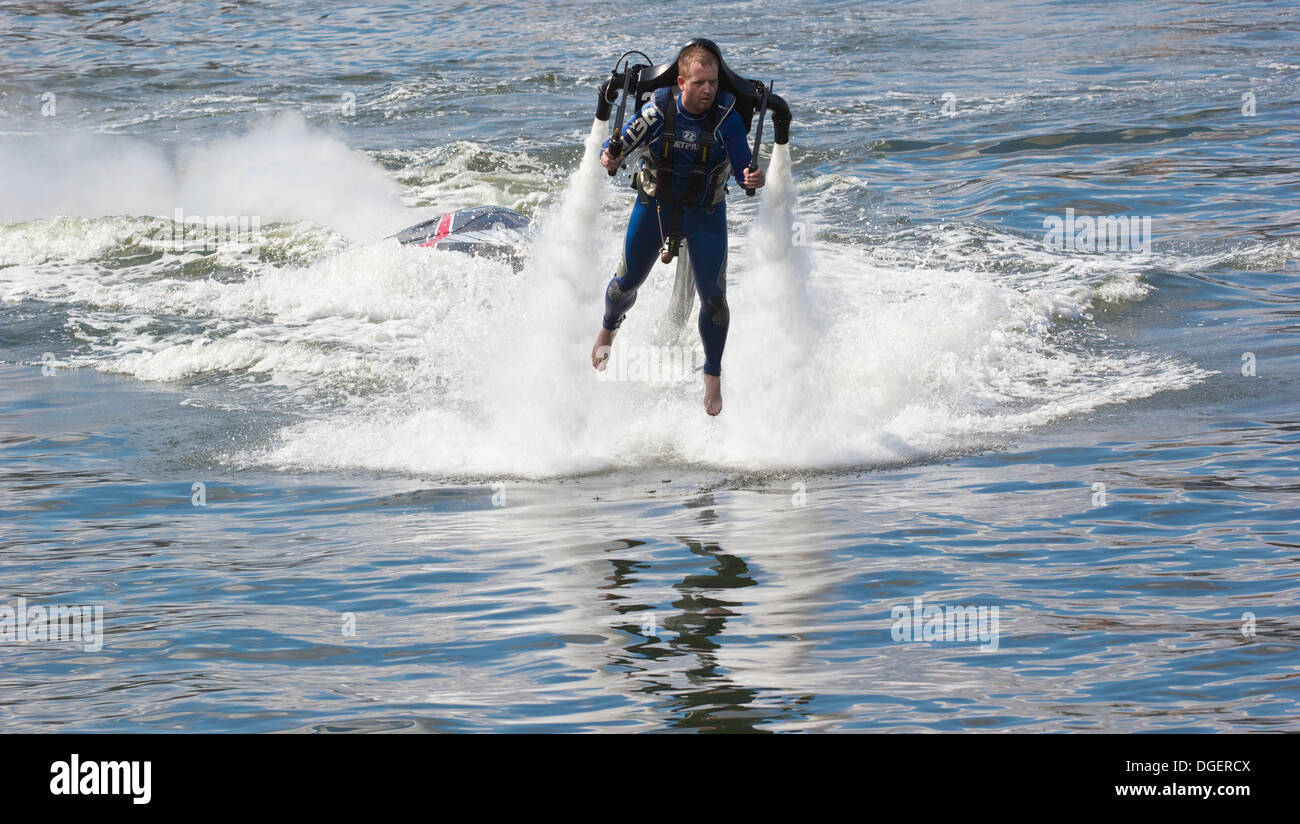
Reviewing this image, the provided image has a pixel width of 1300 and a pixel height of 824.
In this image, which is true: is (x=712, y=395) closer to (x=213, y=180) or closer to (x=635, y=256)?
(x=635, y=256)

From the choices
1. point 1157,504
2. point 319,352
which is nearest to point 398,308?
point 319,352

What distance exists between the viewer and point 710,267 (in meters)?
10.0

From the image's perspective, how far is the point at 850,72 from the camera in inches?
1104

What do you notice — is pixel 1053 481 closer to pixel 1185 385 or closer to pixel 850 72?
A: pixel 1185 385

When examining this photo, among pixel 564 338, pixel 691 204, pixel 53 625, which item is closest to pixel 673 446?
pixel 564 338

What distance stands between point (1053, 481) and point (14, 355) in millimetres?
10132

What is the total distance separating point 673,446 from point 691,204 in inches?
71.8

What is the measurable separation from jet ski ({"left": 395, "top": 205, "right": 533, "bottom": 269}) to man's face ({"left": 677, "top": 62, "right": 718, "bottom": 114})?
21.7 feet

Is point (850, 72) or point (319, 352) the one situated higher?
point (850, 72)

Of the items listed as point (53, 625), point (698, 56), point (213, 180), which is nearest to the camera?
point (53, 625)

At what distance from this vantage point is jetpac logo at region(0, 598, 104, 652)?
23.0ft

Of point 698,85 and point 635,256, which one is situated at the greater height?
point 698,85

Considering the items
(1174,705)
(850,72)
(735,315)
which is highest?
(850,72)

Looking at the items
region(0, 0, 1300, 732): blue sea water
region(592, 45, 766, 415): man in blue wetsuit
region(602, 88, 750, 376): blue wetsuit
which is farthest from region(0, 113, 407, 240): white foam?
region(592, 45, 766, 415): man in blue wetsuit
